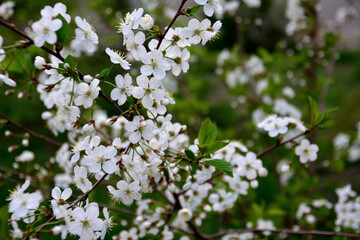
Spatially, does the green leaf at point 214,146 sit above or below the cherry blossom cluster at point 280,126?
below

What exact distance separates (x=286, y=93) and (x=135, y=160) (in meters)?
2.34

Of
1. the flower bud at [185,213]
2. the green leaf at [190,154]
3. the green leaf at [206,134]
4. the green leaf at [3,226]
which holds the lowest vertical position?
the green leaf at [3,226]

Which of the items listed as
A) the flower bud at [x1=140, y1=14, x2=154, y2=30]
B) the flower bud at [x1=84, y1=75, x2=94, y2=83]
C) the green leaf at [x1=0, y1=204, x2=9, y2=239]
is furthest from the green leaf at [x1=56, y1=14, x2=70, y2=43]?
the green leaf at [x1=0, y1=204, x2=9, y2=239]

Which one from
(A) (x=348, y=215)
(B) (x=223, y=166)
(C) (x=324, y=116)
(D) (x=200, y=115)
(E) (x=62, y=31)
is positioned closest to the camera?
(E) (x=62, y=31)

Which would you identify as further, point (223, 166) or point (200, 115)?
point (200, 115)

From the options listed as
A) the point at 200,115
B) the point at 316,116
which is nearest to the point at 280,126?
the point at 316,116

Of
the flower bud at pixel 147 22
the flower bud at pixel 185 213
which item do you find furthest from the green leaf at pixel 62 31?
the flower bud at pixel 185 213

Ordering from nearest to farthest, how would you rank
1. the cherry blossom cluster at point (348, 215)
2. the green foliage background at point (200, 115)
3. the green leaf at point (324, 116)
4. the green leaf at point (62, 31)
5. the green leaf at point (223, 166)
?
the green leaf at point (62, 31), the green leaf at point (223, 166), the green leaf at point (324, 116), the cherry blossom cluster at point (348, 215), the green foliage background at point (200, 115)

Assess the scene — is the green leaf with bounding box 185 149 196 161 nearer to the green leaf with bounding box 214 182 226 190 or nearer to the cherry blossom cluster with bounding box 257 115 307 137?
the green leaf with bounding box 214 182 226 190

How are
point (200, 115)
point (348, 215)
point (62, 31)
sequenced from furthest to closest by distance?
point (200, 115)
point (348, 215)
point (62, 31)

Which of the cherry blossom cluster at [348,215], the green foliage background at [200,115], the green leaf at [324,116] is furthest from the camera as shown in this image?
the green foliage background at [200,115]

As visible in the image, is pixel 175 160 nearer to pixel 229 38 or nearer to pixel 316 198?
pixel 316 198

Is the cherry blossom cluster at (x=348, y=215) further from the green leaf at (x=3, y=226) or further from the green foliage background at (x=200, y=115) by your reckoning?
the green leaf at (x=3, y=226)

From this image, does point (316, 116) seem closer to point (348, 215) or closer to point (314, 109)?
point (314, 109)
